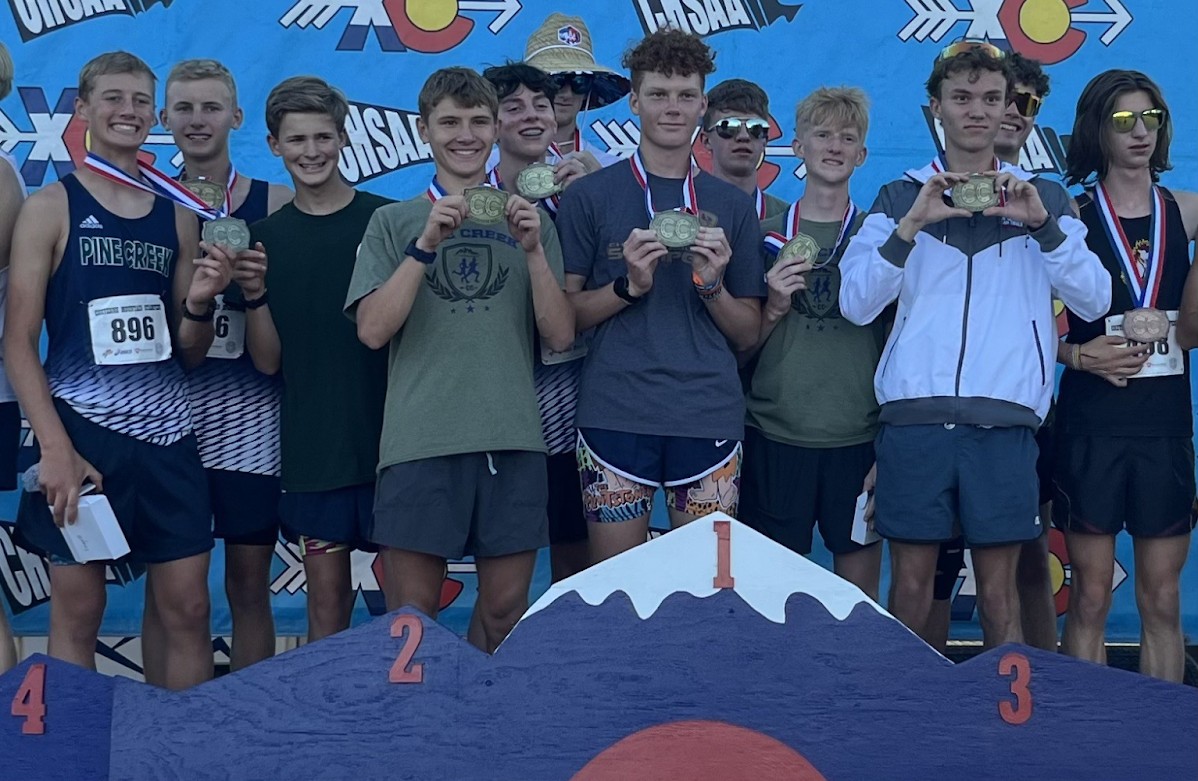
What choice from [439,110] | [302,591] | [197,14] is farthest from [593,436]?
[197,14]

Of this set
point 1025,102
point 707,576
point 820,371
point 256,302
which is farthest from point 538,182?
point 1025,102

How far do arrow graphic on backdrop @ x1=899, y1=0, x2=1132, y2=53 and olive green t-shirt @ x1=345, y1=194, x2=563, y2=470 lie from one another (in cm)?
197

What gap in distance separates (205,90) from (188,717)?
6.38 ft

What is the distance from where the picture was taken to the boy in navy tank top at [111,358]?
331 cm

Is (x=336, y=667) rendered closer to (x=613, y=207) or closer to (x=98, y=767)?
(x=98, y=767)

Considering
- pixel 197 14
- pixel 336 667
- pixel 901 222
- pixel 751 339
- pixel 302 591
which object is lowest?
pixel 302 591

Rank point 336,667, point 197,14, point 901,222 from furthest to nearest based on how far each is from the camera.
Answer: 1. point 197,14
2. point 901,222
3. point 336,667

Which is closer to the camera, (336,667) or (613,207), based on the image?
(336,667)

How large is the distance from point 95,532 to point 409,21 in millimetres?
2188

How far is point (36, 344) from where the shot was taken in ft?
10.9

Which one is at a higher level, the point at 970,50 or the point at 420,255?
the point at 970,50

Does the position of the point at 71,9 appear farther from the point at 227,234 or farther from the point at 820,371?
the point at 820,371

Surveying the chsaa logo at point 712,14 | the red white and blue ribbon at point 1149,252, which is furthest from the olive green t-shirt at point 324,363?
the red white and blue ribbon at point 1149,252

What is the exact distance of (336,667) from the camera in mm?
2652
